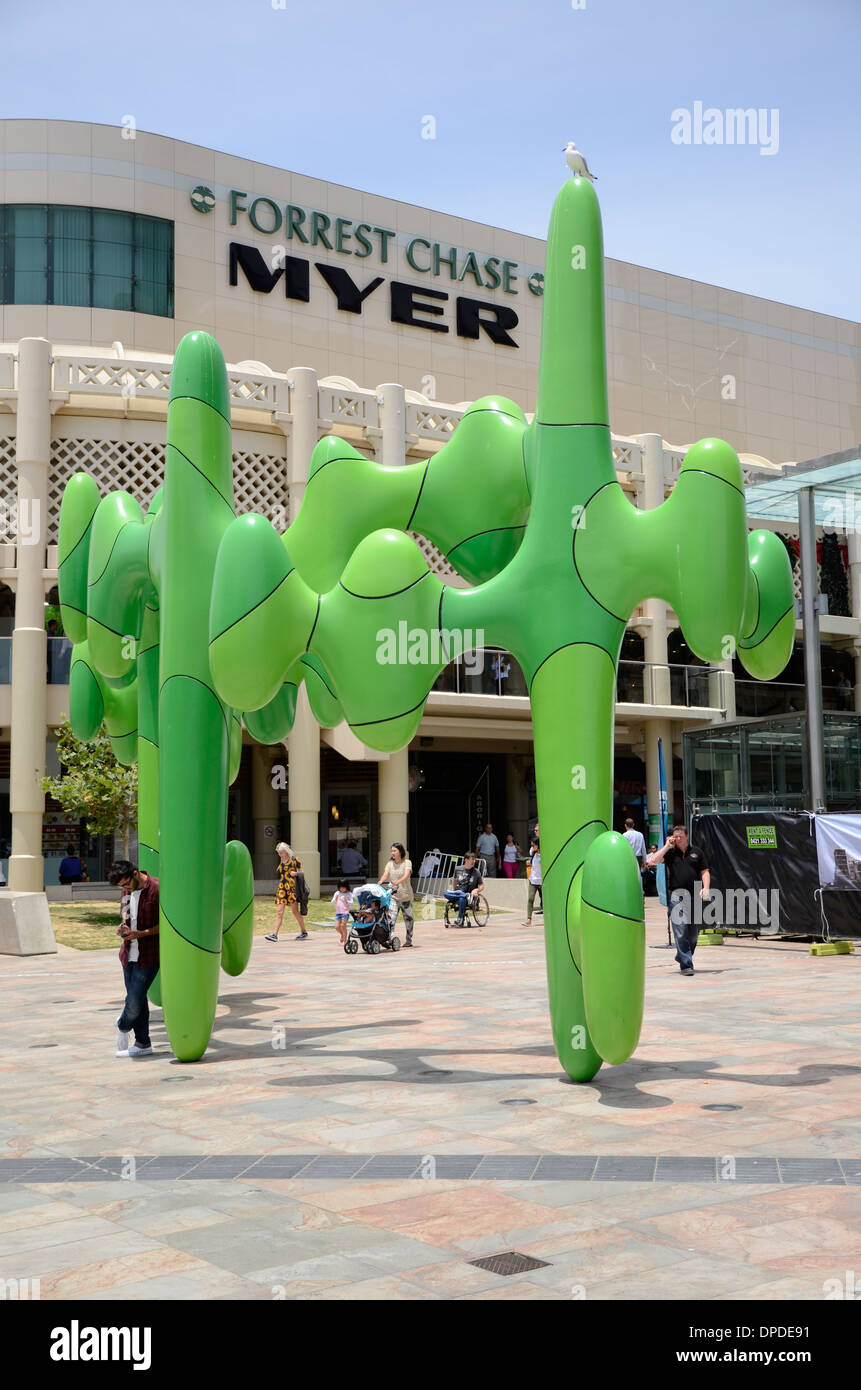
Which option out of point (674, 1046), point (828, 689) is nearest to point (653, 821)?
point (828, 689)

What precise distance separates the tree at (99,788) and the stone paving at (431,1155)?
424 inches

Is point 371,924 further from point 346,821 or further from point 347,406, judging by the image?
point 346,821

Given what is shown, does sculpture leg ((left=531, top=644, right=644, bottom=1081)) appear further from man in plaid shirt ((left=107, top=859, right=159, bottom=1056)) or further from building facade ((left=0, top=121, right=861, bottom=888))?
building facade ((left=0, top=121, right=861, bottom=888))

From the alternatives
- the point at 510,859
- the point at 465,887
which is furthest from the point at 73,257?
the point at 465,887

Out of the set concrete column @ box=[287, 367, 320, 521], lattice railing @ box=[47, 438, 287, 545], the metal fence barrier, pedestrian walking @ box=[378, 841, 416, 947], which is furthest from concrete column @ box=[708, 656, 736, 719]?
pedestrian walking @ box=[378, 841, 416, 947]

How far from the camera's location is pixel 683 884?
1455cm

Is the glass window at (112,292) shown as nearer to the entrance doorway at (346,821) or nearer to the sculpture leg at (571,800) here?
the entrance doorway at (346,821)

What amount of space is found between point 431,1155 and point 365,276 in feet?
97.3

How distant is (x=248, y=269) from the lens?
1242 inches

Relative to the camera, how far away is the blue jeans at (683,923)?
14523 mm

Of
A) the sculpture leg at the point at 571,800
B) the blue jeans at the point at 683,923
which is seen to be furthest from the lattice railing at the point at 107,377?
the sculpture leg at the point at 571,800

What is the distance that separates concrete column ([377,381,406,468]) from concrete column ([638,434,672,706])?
6285 mm

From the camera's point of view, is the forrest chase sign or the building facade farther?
the forrest chase sign

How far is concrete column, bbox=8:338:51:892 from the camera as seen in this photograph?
2589cm
